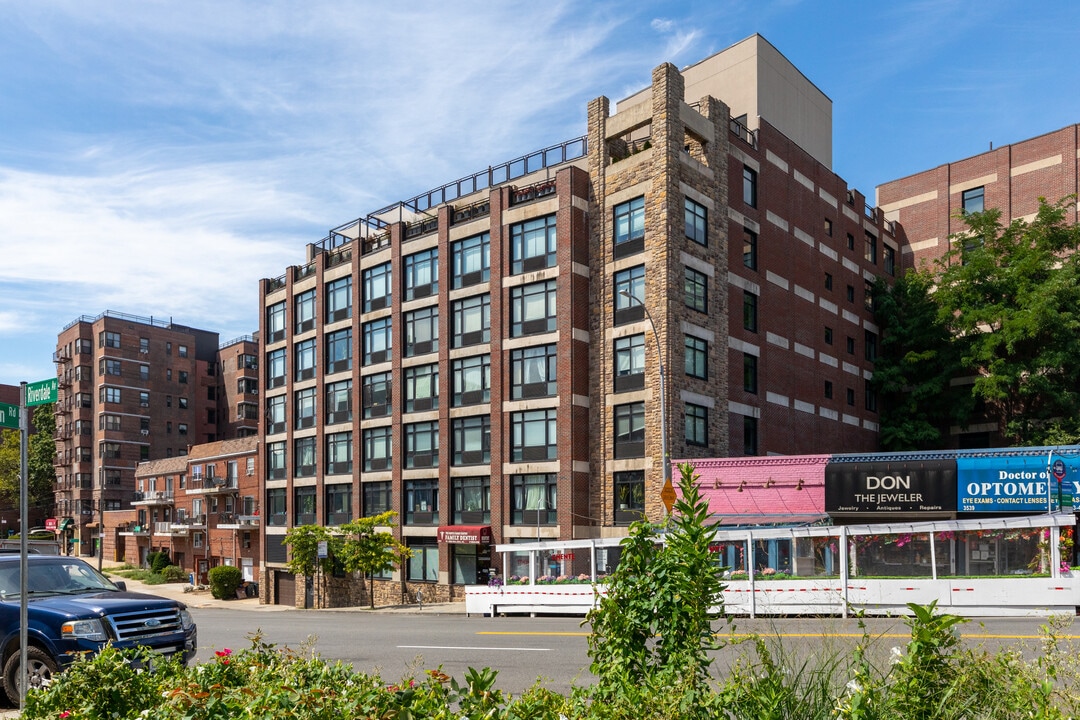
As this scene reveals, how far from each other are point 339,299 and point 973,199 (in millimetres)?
39623

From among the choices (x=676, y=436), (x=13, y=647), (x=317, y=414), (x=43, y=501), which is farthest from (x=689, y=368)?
(x=43, y=501)

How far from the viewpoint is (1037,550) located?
2223 centimetres

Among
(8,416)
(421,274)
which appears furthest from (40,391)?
(421,274)

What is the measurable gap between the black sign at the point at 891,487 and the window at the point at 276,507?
3609 cm

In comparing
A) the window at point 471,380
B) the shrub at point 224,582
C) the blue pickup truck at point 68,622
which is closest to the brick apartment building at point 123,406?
the shrub at point 224,582

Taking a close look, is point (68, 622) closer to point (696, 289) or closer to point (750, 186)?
point (696, 289)

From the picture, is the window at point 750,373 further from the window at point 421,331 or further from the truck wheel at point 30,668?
the truck wheel at point 30,668

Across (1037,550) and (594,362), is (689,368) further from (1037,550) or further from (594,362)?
(1037,550)

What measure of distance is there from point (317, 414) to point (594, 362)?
2165 cm

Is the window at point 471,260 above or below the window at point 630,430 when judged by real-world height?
above

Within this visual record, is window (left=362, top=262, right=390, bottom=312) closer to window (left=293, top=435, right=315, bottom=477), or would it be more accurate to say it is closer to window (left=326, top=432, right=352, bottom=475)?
window (left=326, top=432, right=352, bottom=475)

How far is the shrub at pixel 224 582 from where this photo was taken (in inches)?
2457

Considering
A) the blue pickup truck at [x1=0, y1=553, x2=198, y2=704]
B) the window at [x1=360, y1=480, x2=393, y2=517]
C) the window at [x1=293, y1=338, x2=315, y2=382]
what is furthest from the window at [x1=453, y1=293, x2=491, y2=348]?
the blue pickup truck at [x1=0, y1=553, x2=198, y2=704]

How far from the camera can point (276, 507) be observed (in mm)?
59344
